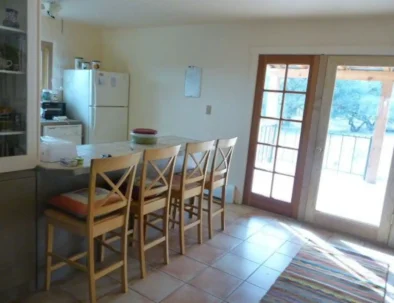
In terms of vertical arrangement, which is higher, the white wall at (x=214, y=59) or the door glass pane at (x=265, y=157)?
the white wall at (x=214, y=59)

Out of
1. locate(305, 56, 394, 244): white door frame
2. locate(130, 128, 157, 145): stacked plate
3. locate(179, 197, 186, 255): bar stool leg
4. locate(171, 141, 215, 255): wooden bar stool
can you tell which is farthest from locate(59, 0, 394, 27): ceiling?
locate(179, 197, 186, 255): bar stool leg

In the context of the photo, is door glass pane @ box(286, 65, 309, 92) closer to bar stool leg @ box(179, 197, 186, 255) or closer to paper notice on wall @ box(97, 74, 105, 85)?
bar stool leg @ box(179, 197, 186, 255)

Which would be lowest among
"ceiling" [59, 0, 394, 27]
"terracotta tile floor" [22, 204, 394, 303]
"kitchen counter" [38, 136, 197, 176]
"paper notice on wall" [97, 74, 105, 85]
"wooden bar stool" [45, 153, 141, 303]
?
"terracotta tile floor" [22, 204, 394, 303]

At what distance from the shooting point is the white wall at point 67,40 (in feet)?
15.5

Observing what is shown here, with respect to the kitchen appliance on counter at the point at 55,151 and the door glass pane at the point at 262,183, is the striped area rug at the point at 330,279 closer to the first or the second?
the door glass pane at the point at 262,183

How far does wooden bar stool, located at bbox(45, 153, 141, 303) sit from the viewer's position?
199 centimetres

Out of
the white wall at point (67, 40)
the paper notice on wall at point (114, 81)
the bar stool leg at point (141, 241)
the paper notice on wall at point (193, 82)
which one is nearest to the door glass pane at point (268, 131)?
the paper notice on wall at point (193, 82)

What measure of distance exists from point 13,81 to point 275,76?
2848 mm

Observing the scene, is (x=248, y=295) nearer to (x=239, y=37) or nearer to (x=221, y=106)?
(x=221, y=106)

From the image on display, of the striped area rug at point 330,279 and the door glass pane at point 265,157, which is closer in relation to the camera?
the striped area rug at point 330,279

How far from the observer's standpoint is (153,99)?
494cm

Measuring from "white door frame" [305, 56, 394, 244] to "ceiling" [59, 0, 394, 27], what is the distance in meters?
0.46

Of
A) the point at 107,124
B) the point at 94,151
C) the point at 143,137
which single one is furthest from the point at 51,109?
the point at 94,151

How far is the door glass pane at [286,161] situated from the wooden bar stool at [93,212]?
233 cm
